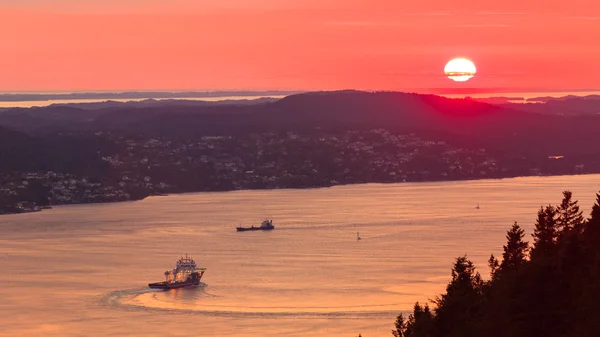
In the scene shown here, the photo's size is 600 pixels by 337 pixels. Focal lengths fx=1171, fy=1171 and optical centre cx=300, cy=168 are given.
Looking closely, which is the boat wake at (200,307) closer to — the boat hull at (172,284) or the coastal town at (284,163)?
the boat hull at (172,284)

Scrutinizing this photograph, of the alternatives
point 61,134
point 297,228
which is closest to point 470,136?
point 61,134

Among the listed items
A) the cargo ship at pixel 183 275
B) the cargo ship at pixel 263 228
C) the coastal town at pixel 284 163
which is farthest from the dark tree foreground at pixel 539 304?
the coastal town at pixel 284 163

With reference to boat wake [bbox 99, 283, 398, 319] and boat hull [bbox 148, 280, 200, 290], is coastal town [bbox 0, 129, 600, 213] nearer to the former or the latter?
boat hull [bbox 148, 280, 200, 290]

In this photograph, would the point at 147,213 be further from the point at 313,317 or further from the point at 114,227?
the point at 313,317

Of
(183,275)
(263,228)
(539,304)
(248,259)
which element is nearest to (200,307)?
(183,275)

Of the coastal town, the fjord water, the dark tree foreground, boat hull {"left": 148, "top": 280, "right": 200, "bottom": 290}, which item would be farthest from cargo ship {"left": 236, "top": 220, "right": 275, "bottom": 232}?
the dark tree foreground

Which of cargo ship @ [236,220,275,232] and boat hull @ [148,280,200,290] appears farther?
cargo ship @ [236,220,275,232]
